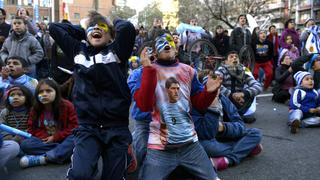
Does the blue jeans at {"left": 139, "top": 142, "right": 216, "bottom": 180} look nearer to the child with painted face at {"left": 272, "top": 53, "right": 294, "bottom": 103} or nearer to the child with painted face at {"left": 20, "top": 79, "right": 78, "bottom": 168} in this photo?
the child with painted face at {"left": 20, "top": 79, "right": 78, "bottom": 168}

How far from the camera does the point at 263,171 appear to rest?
4316 mm

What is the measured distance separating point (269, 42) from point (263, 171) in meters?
6.53

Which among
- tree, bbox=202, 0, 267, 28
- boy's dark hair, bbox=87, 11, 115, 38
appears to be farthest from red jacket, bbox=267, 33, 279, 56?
tree, bbox=202, 0, 267, 28

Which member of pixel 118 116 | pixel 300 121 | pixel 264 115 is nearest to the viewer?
pixel 118 116

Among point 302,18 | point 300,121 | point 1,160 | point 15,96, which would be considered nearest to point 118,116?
point 1,160

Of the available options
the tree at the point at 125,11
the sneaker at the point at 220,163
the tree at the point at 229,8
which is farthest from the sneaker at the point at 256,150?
the tree at the point at 125,11

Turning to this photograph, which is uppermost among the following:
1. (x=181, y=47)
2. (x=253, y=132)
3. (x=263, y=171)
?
(x=181, y=47)

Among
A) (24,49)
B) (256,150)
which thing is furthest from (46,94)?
(24,49)

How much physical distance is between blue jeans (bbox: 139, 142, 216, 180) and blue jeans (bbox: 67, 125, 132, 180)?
0.25m

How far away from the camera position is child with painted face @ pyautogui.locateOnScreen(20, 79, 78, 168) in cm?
462

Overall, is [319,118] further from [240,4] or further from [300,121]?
[240,4]

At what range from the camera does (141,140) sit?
13.7 feet

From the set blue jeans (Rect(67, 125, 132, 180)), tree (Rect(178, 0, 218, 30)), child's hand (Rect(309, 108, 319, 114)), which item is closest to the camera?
blue jeans (Rect(67, 125, 132, 180))

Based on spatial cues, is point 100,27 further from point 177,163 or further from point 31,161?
point 31,161
